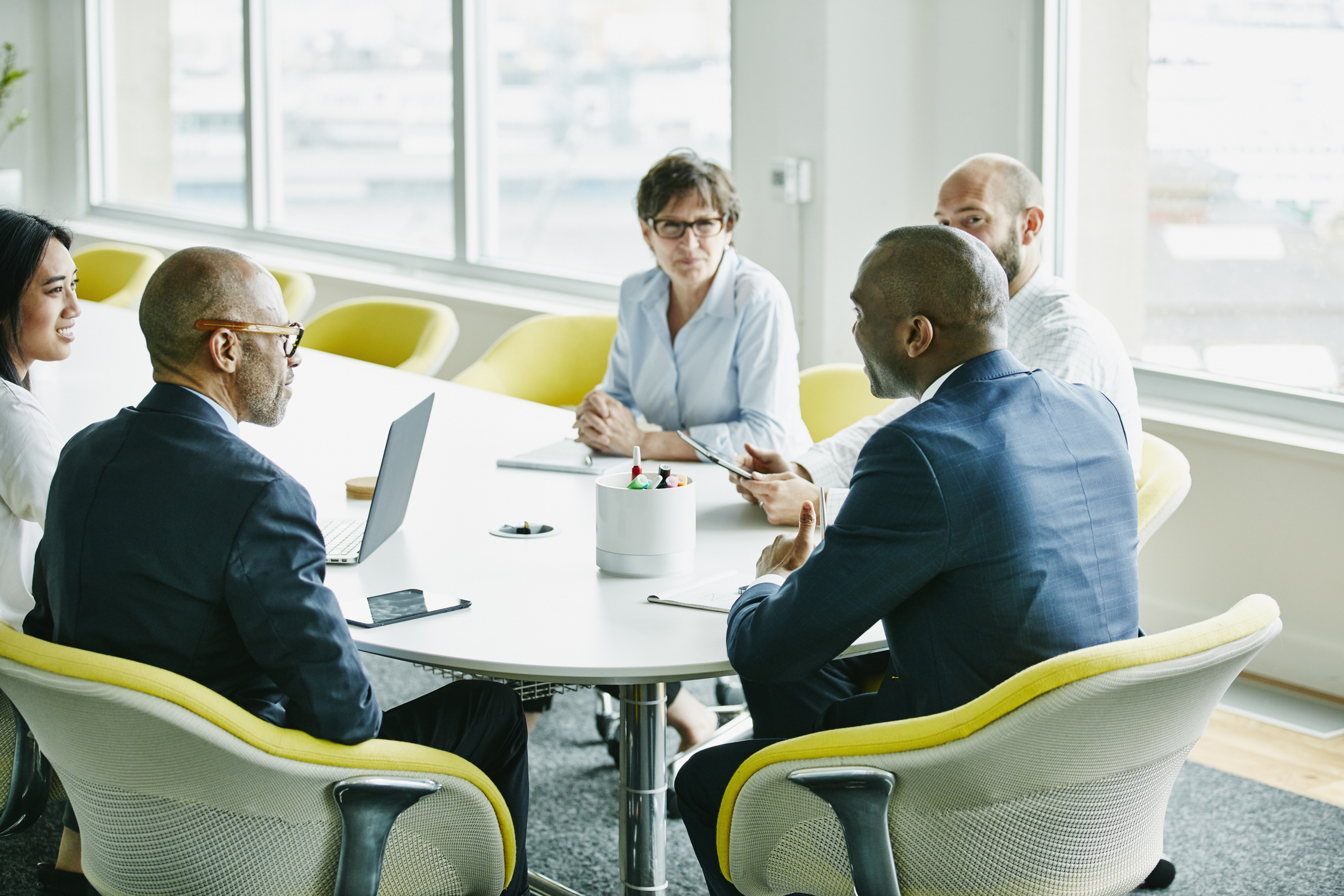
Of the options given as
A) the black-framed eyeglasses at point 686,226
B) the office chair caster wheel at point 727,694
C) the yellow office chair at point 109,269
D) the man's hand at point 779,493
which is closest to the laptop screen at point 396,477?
the man's hand at point 779,493

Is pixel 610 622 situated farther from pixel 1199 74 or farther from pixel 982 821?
pixel 1199 74

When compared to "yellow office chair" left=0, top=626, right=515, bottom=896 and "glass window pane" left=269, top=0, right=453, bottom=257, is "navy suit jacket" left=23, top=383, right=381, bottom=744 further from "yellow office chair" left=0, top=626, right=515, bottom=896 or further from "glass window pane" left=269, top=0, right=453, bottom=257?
"glass window pane" left=269, top=0, right=453, bottom=257

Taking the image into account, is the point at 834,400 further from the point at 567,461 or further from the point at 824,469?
the point at 567,461

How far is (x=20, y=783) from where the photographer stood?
197 cm

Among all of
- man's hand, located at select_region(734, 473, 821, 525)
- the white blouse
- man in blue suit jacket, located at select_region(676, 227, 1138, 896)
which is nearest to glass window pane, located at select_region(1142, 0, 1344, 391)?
man's hand, located at select_region(734, 473, 821, 525)

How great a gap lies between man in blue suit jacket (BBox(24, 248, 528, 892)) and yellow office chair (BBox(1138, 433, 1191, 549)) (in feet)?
4.45

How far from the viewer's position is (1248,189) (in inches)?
147

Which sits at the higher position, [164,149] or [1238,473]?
[164,149]

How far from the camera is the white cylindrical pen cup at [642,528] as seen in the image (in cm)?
203

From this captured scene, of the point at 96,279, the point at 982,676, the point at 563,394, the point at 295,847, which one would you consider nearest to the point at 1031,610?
the point at 982,676

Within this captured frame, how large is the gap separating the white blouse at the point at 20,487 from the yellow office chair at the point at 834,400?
1.74m

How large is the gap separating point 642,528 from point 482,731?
1.28 feet

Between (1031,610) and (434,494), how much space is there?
1.30 m

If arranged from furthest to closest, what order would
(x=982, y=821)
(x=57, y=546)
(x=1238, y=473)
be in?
(x=1238, y=473)
(x=57, y=546)
(x=982, y=821)
